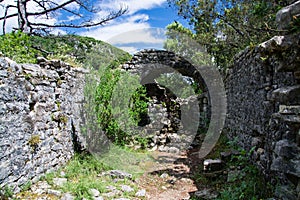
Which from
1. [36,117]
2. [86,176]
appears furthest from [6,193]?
[86,176]

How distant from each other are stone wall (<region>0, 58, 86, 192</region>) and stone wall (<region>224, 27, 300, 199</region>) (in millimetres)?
3095

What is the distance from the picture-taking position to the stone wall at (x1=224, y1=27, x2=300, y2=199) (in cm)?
174

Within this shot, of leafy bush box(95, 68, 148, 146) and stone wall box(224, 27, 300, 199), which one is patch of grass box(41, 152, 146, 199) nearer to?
leafy bush box(95, 68, 148, 146)

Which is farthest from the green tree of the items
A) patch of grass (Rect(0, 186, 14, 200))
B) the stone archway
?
patch of grass (Rect(0, 186, 14, 200))

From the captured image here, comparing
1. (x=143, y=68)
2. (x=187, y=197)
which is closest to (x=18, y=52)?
(x=187, y=197)

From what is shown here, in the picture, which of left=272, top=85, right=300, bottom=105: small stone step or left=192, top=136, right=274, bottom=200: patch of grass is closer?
left=272, top=85, right=300, bottom=105: small stone step

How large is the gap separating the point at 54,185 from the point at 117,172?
1212 mm

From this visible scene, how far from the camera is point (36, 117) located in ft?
13.1

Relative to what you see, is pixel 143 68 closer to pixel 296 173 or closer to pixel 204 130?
pixel 204 130

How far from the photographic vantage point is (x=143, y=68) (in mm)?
9109

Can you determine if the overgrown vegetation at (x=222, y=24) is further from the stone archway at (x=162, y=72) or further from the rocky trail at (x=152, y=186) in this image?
the rocky trail at (x=152, y=186)

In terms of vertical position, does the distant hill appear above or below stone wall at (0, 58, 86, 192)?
above

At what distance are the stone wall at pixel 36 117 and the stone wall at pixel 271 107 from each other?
309 cm

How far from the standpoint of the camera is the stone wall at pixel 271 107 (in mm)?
1737
